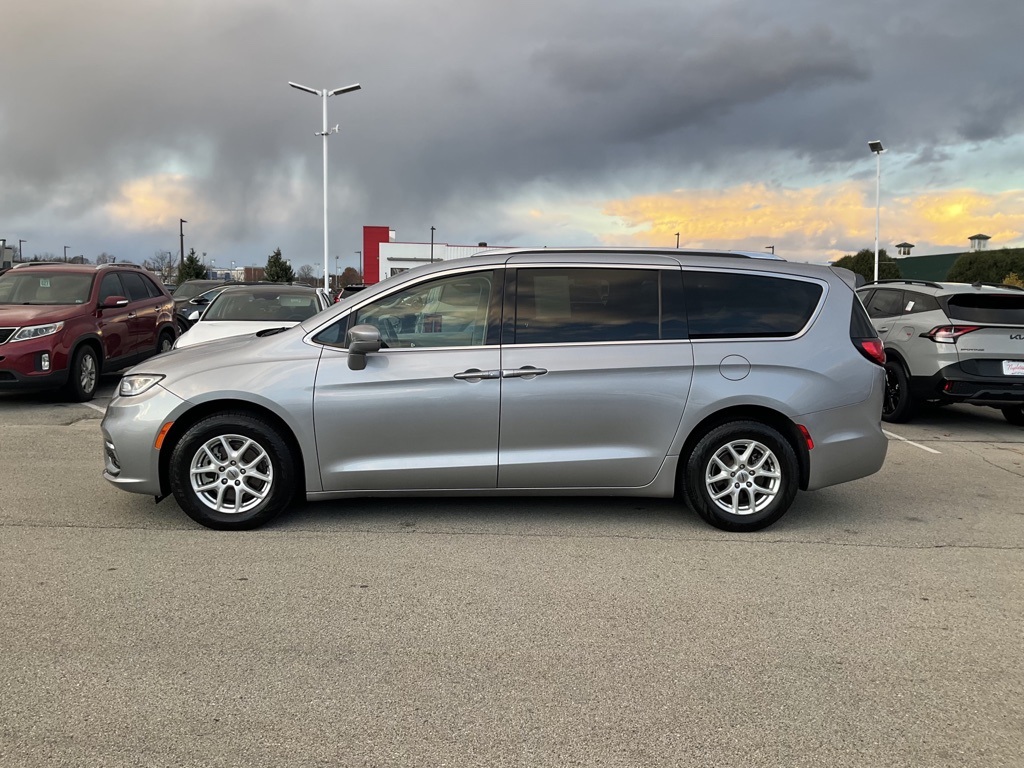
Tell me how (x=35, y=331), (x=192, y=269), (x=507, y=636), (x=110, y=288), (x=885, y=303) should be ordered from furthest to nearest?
(x=192, y=269) → (x=110, y=288) → (x=885, y=303) → (x=35, y=331) → (x=507, y=636)

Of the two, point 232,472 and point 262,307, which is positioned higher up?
point 262,307

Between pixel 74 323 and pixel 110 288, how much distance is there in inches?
50.4

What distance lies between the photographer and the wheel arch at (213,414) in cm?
495

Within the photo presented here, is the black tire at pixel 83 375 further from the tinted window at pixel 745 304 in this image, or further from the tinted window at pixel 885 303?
the tinted window at pixel 885 303

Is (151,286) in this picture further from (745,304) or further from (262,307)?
(745,304)

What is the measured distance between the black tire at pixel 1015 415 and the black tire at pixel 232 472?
30.3ft

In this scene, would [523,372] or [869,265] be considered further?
[869,265]

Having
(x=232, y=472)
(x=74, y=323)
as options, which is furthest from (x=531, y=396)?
(x=74, y=323)

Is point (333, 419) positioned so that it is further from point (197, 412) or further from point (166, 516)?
point (166, 516)

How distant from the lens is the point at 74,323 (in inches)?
391

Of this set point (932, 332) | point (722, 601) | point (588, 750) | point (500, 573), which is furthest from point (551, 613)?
point (932, 332)

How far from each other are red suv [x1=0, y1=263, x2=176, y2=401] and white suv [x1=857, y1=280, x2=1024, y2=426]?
9.82m

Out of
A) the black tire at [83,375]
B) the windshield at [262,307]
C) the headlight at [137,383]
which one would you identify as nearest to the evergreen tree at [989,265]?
the windshield at [262,307]

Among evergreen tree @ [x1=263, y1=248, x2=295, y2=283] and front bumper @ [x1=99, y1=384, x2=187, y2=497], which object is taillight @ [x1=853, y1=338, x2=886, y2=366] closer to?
front bumper @ [x1=99, y1=384, x2=187, y2=497]
